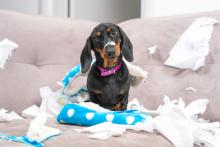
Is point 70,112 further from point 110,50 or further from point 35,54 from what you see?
point 35,54

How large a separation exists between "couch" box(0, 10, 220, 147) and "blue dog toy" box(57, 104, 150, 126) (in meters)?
0.39

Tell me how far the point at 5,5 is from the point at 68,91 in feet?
4.93

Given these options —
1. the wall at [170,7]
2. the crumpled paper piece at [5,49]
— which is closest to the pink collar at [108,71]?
the crumpled paper piece at [5,49]

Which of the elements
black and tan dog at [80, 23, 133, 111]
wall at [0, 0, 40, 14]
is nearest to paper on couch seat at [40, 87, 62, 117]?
black and tan dog at [80, 23, 133, 111]

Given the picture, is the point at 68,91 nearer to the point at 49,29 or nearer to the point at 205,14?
the point at 49,29

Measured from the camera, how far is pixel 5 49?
1597 millimetres

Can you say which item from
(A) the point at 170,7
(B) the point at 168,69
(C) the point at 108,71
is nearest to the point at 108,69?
(C) the point at 108,71

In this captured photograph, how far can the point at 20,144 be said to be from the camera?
2.84 ft

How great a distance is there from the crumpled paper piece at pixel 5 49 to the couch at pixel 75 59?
30mm

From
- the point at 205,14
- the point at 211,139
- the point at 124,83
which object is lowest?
the point at 211,139

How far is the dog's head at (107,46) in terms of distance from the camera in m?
1.26

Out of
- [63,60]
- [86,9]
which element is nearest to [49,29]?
[63,60]

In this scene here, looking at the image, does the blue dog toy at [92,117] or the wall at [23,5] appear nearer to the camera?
the blue dog toy at [92,117]

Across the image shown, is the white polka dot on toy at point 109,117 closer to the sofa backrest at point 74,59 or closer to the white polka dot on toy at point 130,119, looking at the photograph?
the white polka dot on toy at point 130,119
